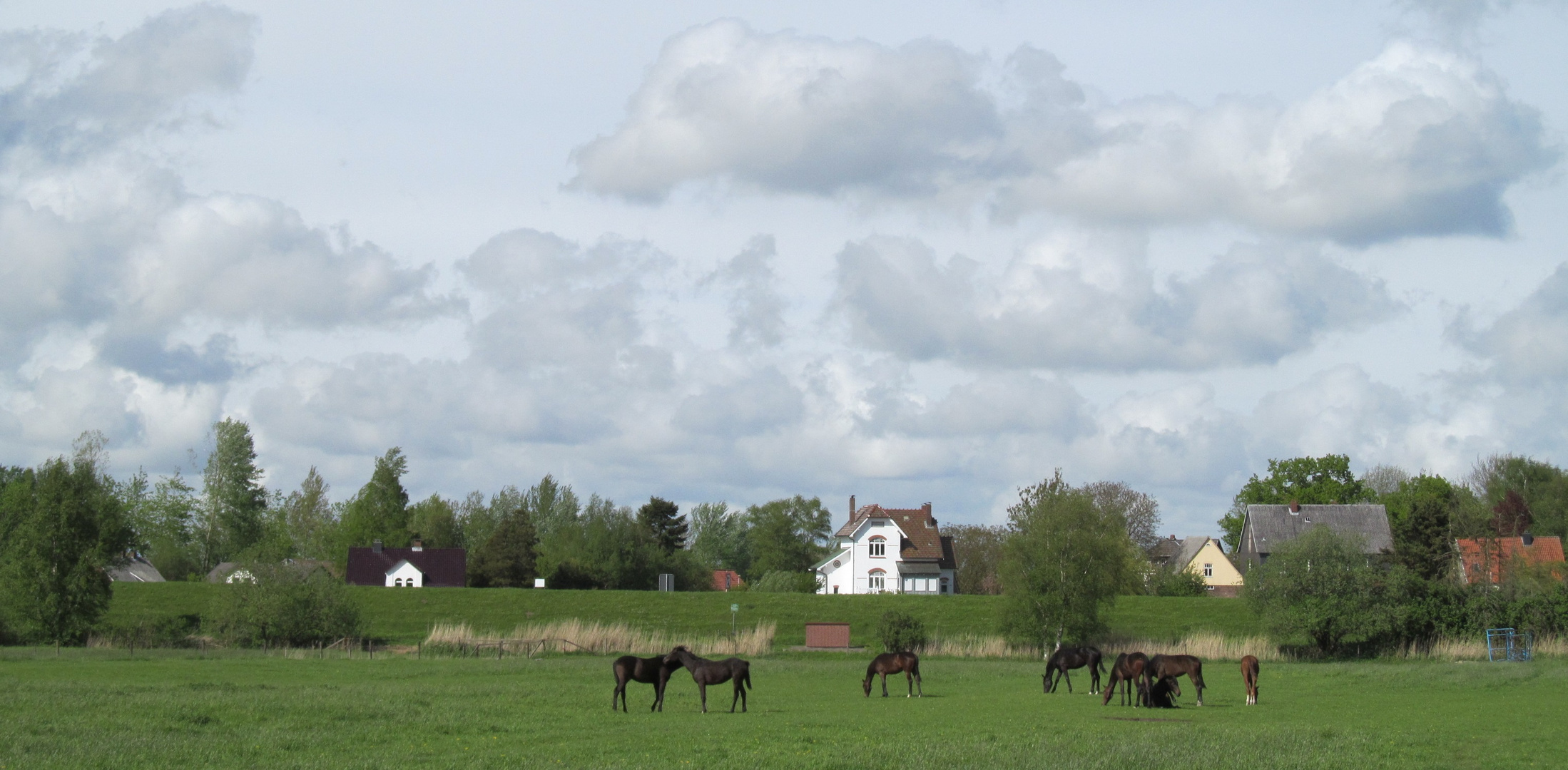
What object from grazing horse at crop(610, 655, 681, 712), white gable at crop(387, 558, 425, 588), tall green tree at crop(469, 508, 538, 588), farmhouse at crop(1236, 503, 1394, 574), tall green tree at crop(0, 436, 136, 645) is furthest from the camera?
farmhouse at crop(1236, 503, 1394, 574)

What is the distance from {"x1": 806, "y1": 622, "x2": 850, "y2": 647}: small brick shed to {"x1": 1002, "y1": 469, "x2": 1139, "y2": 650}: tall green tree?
8.41 m

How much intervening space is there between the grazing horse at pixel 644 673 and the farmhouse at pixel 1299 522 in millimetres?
75328

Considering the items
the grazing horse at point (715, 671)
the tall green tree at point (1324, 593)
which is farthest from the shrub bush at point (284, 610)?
the tall green tree at point (1324, 593)

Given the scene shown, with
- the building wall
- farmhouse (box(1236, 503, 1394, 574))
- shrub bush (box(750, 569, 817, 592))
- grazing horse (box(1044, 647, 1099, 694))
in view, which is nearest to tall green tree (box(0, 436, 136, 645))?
grazing horse (box(1044, 647, 1099, 694))

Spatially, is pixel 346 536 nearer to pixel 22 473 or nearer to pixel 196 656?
pixel 22 473

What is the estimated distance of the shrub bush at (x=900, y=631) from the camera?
5344 centimetres

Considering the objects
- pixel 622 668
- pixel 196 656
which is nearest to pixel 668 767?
pixel 622 668

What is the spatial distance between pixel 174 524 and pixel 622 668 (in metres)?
93.0

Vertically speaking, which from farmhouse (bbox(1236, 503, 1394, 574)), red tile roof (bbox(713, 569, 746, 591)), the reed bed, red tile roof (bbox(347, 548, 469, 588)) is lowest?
the reed bed

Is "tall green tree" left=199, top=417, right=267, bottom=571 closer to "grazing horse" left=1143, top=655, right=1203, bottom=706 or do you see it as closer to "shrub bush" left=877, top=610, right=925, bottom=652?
"shrub bush" left=877, top=610, right=925, bottom=652

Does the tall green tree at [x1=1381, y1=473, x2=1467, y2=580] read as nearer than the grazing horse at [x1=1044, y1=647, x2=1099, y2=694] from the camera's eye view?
No

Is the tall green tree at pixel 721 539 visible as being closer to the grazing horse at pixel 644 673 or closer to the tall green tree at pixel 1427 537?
the tall green tree at pixel 1427 537

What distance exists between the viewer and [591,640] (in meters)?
54.5

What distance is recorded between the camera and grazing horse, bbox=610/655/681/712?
81.4 feet
